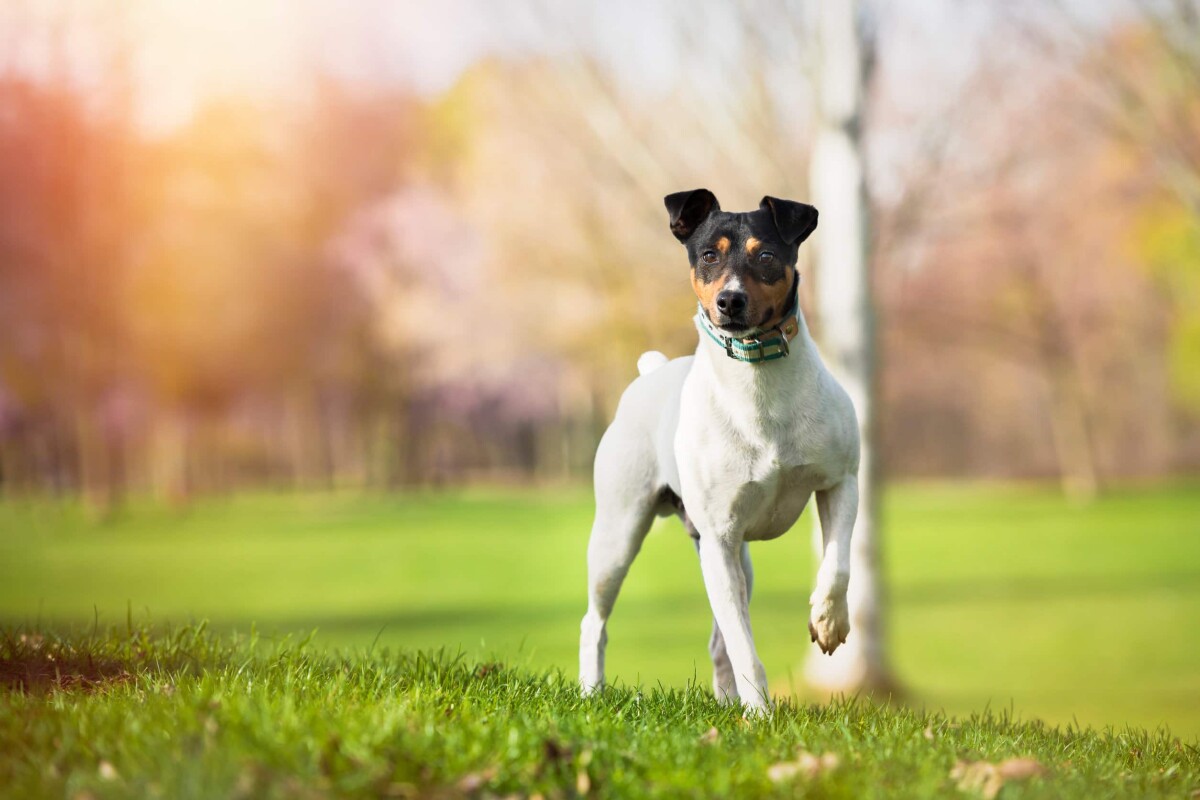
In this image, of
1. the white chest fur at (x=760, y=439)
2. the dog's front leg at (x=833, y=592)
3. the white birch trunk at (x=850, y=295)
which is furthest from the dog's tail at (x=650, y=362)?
the white birch trunk at (x=850, y=295)

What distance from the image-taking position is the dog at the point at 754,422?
396 cm

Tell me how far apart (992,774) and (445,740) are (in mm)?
1885

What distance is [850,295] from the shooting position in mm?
8125

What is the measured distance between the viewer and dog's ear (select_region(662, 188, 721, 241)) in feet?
13.7

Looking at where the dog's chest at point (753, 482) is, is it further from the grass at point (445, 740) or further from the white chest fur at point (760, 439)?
the grass at point (445, 740)

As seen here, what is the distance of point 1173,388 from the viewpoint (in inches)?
1048

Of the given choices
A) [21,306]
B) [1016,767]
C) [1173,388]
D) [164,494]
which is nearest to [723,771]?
[1016,767]

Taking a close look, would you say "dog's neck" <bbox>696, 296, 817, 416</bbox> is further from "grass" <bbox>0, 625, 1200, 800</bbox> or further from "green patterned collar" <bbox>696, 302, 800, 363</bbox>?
"grass" <bbox>0, 625, 1200, 800</bbox>

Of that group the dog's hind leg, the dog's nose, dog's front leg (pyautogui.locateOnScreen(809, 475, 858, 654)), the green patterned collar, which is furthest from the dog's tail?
the dog's nose

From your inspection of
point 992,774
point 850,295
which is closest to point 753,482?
point 992,774

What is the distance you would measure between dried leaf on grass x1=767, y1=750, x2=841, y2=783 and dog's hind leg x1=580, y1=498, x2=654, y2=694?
139 cm

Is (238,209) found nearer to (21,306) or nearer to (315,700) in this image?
(21,306)

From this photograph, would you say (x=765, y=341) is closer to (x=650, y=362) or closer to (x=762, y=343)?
(x=762, y=343)

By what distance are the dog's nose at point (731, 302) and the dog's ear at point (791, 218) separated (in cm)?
36
